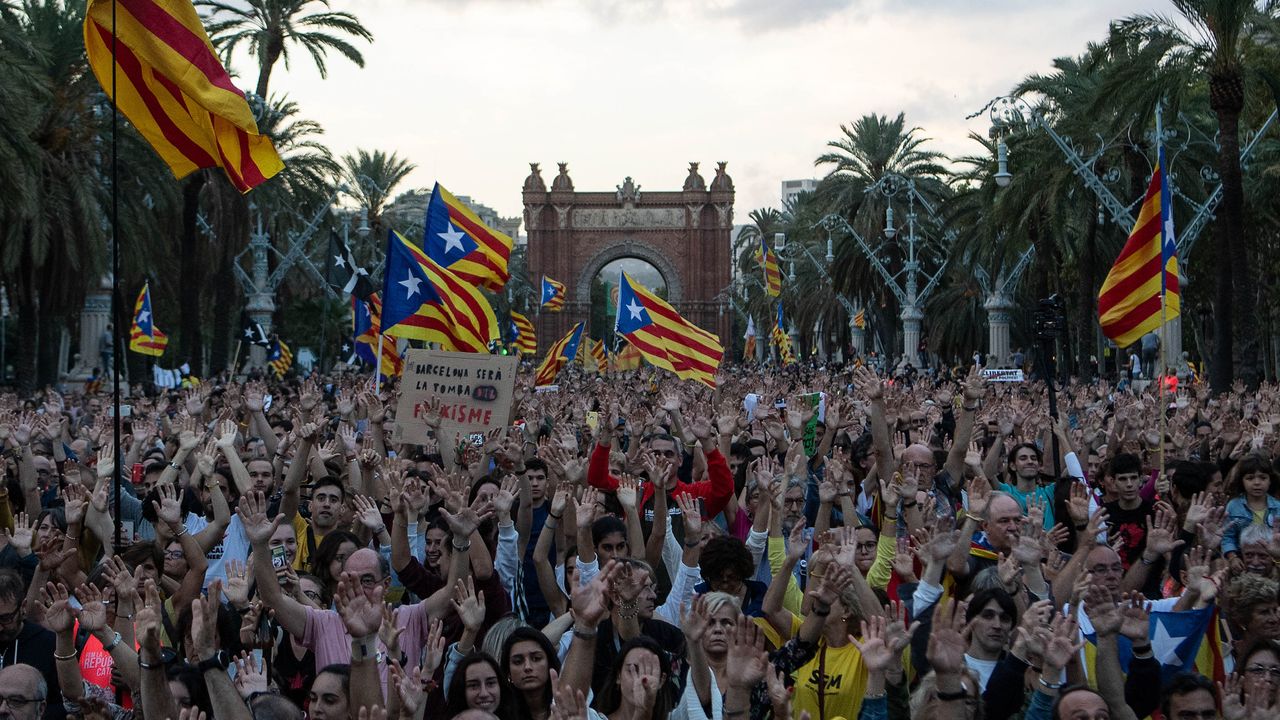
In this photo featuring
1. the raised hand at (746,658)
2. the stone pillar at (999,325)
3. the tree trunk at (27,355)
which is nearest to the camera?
the raised hand at (746,658)

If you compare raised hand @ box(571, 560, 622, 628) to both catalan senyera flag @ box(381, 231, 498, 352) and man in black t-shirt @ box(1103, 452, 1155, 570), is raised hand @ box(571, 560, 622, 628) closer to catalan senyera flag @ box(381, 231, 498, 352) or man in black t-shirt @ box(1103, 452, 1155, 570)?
man in black t-shirt @ box(1103, 452, 1155, 570)

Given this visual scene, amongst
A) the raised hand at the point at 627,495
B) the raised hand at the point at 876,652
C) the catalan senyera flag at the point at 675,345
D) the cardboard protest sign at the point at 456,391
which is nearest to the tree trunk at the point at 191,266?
the catalan senyera flag at the point at 675,345

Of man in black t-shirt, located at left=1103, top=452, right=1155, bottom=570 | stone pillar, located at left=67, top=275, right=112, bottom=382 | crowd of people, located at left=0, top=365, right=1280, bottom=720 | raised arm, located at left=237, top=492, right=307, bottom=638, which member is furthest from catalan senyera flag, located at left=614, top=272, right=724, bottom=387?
stone pillar, located at left=67, top=275, right=112, bottom=382

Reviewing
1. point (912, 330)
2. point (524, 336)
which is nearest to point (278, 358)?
point (524, 336)

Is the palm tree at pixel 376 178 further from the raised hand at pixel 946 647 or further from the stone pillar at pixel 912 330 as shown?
the raised hand at pixel 946 647

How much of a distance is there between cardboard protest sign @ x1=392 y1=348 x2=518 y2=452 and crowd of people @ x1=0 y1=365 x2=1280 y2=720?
1948 millimetres

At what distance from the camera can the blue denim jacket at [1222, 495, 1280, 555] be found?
735 centimetres

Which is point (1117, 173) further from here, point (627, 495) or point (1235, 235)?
point (627, 495)

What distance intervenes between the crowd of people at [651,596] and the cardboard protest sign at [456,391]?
1.95 m

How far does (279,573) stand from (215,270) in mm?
26753

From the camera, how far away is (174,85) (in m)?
9.26

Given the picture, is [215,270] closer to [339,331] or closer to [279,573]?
[279,573]

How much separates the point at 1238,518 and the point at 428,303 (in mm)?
9213

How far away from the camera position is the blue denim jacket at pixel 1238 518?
24.1ft
